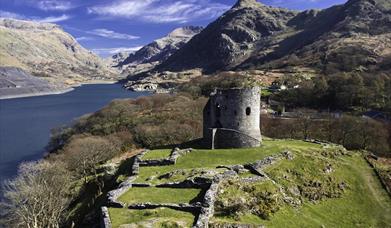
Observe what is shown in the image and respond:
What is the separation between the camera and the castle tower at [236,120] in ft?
164

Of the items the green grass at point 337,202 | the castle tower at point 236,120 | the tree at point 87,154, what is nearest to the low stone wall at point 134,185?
the castle tower at point 236,120

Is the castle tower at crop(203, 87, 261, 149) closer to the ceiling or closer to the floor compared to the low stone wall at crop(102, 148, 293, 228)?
closer to the ceiling

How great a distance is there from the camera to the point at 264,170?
138 feet

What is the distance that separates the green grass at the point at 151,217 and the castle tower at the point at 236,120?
19.0 m

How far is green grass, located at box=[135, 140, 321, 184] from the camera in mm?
42491

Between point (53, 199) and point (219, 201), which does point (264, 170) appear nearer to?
point (219, 201)

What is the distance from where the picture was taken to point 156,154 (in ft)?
163

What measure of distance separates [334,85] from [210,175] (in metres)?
104

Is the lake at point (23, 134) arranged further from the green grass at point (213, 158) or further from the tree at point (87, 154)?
the green grass at point (213, 158)

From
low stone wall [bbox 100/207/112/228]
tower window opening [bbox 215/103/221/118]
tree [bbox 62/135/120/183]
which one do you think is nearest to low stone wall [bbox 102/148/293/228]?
low stone wall [bbox 100/207/112/228]

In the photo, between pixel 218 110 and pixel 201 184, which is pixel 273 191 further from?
pixel 218 110

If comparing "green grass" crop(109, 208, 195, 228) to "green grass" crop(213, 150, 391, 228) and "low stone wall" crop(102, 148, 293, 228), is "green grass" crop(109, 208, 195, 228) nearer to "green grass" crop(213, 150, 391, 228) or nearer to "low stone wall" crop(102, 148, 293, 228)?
"low stone wall" crop(102, 148, 293, 228)

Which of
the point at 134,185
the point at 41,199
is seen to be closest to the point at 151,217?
the point at 134,185

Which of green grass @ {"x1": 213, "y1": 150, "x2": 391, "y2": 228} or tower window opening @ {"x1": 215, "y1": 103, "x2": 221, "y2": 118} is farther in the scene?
tower window opening @ {"x1": 215, "y1": 103, "x2": 221, "y2": 118}
